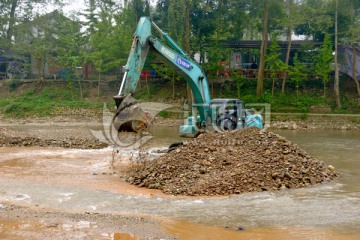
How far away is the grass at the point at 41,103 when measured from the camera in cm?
3112

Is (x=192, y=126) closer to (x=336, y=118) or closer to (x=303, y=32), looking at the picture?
(x=336, y=118)

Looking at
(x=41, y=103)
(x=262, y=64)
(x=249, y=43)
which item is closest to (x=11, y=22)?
(x=41, y=103)

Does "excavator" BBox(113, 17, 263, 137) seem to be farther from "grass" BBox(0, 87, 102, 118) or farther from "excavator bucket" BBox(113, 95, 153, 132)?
"grass" BBox(0, 87, 102, 118)

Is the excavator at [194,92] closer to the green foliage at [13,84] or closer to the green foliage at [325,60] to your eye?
the green foliage at [325,60]

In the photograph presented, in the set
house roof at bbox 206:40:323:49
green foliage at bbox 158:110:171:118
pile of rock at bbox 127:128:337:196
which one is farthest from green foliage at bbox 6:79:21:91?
pile of rock at bbox 127:128:337:196

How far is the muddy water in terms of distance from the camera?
7.77 meters

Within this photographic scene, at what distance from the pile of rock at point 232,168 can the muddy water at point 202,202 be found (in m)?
0.39

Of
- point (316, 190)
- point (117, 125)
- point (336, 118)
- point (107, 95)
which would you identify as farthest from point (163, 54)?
point (107, 95)

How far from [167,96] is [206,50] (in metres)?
4.70

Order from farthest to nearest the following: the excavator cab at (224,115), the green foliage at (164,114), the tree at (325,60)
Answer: the tree at (325,60) → the green foliage at (164,114) → the excavator cab at (224,115)

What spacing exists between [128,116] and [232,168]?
3022mm

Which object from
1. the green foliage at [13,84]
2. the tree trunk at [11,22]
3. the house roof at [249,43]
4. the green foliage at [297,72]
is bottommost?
the green foliage at [13,84]

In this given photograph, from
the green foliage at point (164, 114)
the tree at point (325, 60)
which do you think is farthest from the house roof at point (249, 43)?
the green foliage at point (164, 114)

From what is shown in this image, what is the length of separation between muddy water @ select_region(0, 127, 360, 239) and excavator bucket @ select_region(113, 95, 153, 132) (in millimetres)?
1465
